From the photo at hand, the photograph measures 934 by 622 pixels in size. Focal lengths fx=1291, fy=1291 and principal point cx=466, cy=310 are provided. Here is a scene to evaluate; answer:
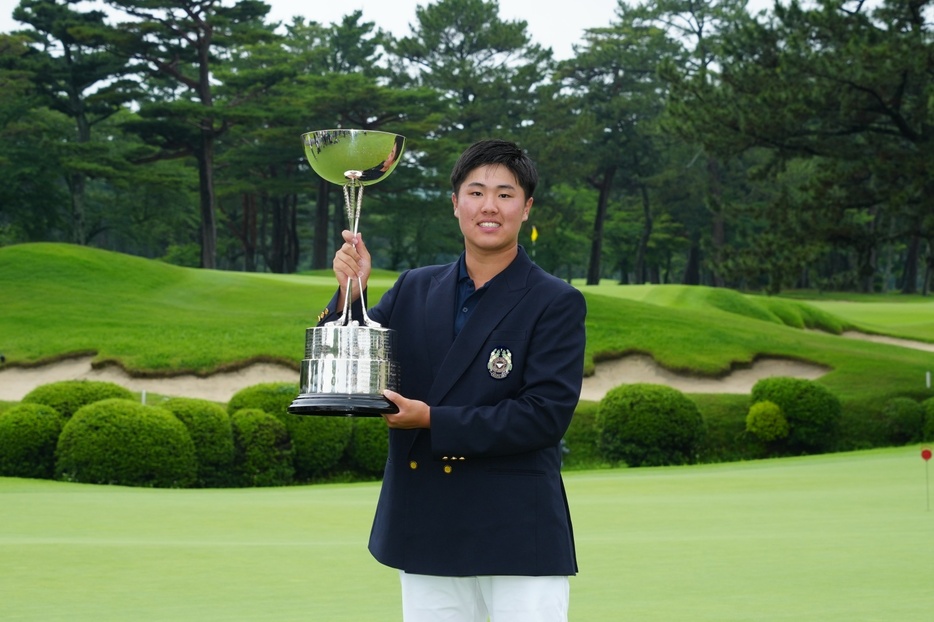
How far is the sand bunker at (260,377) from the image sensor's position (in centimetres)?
2753

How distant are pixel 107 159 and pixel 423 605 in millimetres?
48458

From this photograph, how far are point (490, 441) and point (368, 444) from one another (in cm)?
1969

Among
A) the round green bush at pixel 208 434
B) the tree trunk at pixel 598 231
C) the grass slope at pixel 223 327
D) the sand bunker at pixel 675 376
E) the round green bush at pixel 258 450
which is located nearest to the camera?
the round green bush at pixel 208 434

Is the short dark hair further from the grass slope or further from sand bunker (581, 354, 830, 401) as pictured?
sand bunker (581, 354, 830, 401)

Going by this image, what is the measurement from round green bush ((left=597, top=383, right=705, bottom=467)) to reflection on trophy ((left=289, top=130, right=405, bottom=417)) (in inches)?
821

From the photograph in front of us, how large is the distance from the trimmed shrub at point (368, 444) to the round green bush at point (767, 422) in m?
7.93


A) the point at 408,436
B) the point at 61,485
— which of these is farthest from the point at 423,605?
the point at 61,485

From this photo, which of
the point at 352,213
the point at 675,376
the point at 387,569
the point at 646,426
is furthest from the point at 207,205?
the point at 352,213

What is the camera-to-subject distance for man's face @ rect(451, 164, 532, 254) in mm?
3738

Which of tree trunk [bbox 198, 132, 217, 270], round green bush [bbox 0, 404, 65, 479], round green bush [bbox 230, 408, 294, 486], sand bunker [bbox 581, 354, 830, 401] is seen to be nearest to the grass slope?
sand bunker [bbox 581, 354, 830, 401]

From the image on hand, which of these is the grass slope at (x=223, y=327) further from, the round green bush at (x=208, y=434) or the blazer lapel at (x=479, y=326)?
the blazer lapel at (x=479, y=326)

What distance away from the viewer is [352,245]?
4.04m

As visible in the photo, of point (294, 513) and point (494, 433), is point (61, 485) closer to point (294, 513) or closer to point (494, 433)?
point (294, 513)

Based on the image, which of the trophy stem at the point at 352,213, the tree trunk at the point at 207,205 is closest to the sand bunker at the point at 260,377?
the trophy stem at the point at 352,213
